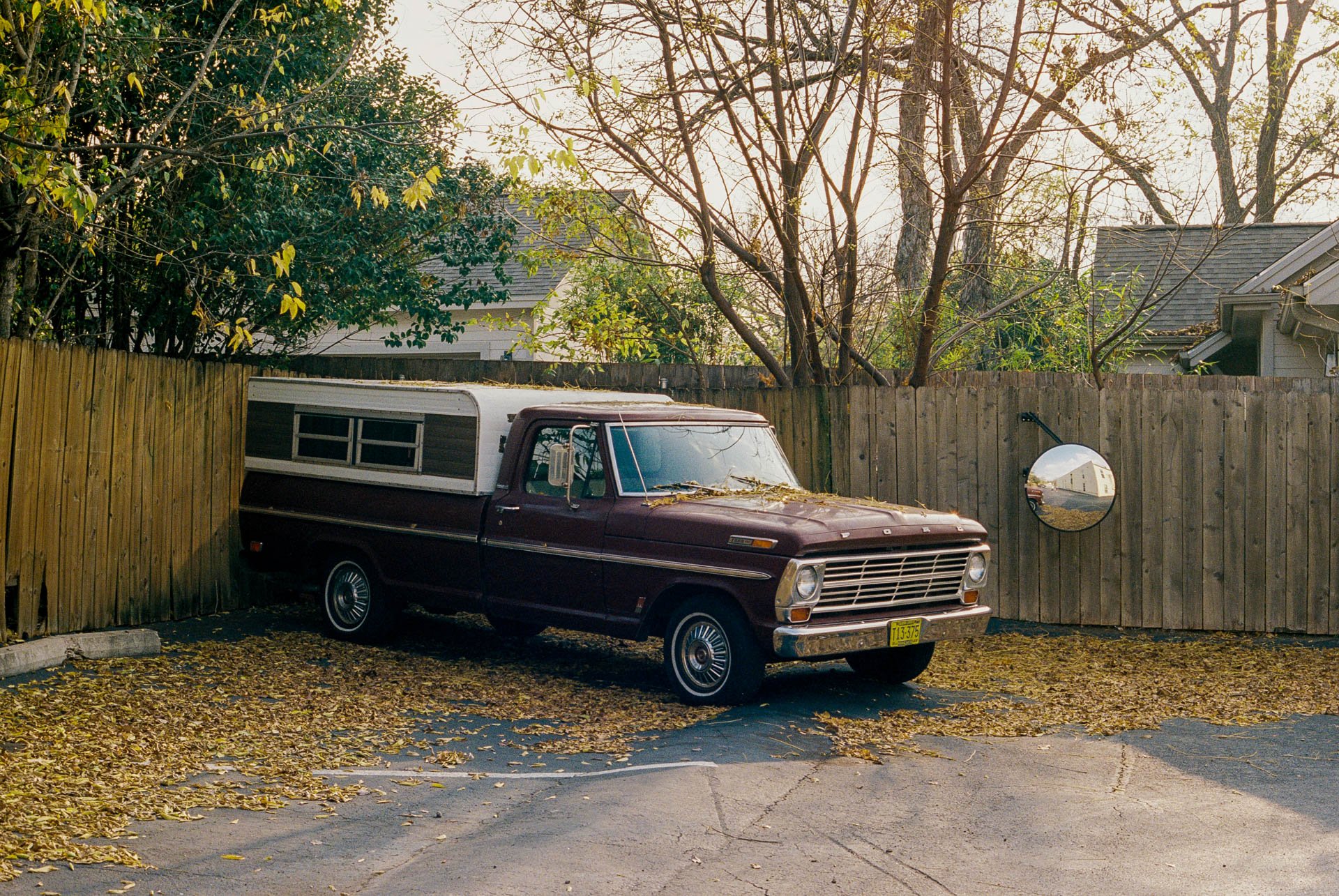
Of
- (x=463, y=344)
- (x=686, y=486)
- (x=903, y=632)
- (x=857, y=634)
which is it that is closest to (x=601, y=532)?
(x=686, y=486)

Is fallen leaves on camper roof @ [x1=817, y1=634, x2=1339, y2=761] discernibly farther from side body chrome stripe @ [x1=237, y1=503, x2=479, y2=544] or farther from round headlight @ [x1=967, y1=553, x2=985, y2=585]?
side body chrome stripe @ [x1=237, y1=503, x2=479, y2=544]

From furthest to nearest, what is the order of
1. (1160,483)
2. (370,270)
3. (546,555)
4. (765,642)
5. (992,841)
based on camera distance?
(370,270), (1160,483), (546,555), (765,642), (992,841)

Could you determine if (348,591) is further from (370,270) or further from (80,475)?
(370,270)

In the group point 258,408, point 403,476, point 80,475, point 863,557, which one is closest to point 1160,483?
point 863,557

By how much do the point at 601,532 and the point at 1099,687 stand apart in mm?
3694

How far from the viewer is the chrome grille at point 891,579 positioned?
8.52 meters

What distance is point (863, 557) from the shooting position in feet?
28.2

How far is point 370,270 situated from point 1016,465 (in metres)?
7.49

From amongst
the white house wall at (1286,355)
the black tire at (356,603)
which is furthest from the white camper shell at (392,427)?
the white house wall at (1286,355)

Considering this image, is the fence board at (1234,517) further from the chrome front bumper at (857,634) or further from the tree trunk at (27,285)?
the tree trunk at (27,285)

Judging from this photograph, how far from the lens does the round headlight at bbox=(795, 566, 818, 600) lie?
326 inches

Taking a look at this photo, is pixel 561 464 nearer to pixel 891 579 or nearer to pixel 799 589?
pixel 799 589

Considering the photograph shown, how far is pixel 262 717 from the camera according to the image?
8320 mm

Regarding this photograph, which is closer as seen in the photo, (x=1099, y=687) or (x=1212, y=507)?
(x=1099, y=687)
